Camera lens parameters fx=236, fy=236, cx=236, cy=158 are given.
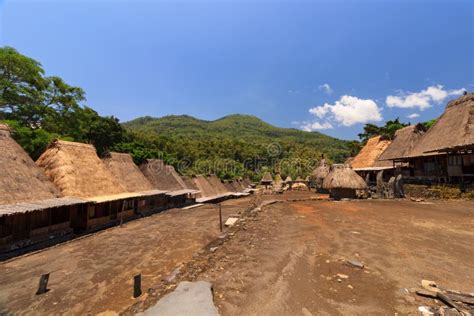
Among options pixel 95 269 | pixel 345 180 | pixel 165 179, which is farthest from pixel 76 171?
pixel 345 180

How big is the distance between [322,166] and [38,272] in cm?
4335

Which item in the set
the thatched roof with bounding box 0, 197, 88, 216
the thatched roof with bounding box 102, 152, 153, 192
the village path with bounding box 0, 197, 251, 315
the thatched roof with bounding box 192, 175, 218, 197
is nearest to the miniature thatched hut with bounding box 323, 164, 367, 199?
the village path with bounding box 0, 197, 251, 315

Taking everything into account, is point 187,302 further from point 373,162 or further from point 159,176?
point 373,162

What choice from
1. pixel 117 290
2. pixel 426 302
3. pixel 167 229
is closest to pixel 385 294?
pixel 426 302

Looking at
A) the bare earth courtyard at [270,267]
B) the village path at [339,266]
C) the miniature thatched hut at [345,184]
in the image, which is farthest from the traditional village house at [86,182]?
the miniature thatched hut at [345,184]

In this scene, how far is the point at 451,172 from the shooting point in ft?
66.6

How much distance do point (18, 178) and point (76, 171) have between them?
4.24m

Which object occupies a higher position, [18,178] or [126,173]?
[126,173]

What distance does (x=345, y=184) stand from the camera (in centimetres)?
2597

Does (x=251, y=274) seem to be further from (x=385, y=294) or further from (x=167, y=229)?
(x=167, y=229)

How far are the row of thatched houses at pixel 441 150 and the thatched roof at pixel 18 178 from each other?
94.5 ft

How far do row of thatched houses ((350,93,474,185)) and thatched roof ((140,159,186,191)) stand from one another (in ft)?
85.9

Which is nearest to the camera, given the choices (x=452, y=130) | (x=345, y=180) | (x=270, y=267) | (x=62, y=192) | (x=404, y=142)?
(x=270, y=267)

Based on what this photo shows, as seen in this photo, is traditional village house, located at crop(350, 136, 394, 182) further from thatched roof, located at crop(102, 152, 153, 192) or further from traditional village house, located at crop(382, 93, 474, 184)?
thatched roof, located at crop(102, 152, 153, 192)
